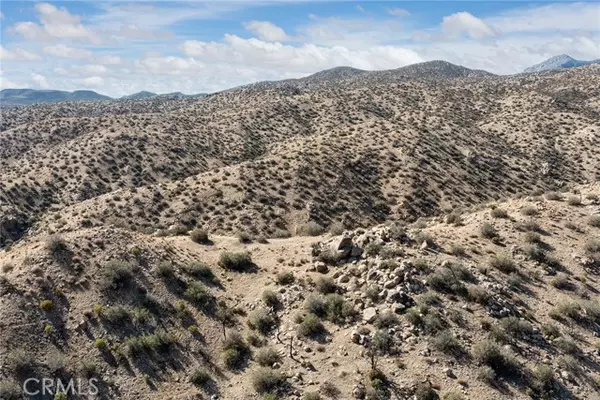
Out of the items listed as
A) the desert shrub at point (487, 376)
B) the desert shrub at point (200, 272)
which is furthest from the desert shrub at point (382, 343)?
the desert shrub at point (200, 272)

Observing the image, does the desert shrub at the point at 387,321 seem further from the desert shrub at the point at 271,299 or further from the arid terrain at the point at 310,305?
the desert shrub at the point at 271,299

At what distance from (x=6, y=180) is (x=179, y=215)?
35.4 m

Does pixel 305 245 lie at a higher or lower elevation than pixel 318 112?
lower

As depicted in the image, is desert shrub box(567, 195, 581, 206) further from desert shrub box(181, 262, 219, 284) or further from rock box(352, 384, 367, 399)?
desert shrub box(181, 262, 219, 284)

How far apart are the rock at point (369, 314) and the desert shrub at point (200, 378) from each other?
26.7 ft

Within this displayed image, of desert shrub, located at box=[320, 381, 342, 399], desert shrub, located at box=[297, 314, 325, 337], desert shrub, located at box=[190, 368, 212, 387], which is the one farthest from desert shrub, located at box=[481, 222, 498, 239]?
desert shrub, located at box=[190, 368, 212, 387]

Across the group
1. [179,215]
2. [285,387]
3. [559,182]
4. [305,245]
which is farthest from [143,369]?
[559,182]

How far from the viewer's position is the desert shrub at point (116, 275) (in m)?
24.7

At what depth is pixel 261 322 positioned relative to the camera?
2406 cm

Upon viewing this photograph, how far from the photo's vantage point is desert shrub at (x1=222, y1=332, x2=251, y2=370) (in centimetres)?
2175

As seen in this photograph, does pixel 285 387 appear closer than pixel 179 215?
Yes

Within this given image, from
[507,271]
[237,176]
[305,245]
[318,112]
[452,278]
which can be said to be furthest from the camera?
[318,112]

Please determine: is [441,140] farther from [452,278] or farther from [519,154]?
[452,278]

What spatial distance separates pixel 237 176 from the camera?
57438mm
